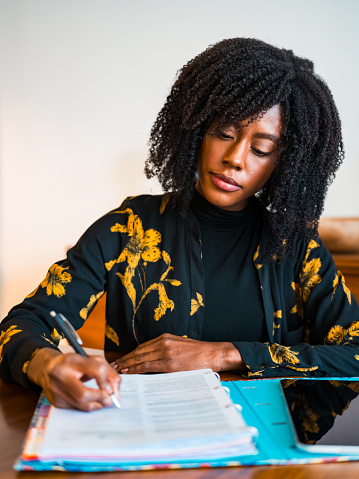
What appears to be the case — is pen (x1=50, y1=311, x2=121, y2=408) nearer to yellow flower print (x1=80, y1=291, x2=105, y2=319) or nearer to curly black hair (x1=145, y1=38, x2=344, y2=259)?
yellow flower print (x1=80, y1=291, x2=105, y2=319)

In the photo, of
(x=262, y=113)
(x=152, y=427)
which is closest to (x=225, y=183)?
(x=262, y=113)

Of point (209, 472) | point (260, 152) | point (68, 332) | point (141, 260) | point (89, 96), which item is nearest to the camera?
point (209, 472)

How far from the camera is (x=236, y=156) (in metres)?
1.20

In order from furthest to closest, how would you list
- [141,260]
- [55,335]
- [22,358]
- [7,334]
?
[141,260], [55,335], [7,334], [22,358]

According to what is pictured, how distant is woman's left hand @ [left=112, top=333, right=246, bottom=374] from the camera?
1.02m

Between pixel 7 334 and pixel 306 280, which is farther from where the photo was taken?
pixel 306 280

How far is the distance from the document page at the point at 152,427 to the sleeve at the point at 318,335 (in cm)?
27

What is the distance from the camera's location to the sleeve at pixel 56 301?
0.94m

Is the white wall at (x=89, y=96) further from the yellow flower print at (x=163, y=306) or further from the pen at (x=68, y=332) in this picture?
the pen at (x=68, y=332)

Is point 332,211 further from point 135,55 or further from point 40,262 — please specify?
point 40,262

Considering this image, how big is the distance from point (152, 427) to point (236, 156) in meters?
0.69

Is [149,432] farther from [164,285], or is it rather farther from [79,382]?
[164,285]

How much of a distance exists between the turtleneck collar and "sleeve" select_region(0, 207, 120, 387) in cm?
22

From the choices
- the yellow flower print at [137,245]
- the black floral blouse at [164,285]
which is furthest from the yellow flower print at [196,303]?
the yellow flower print at [137,245]
